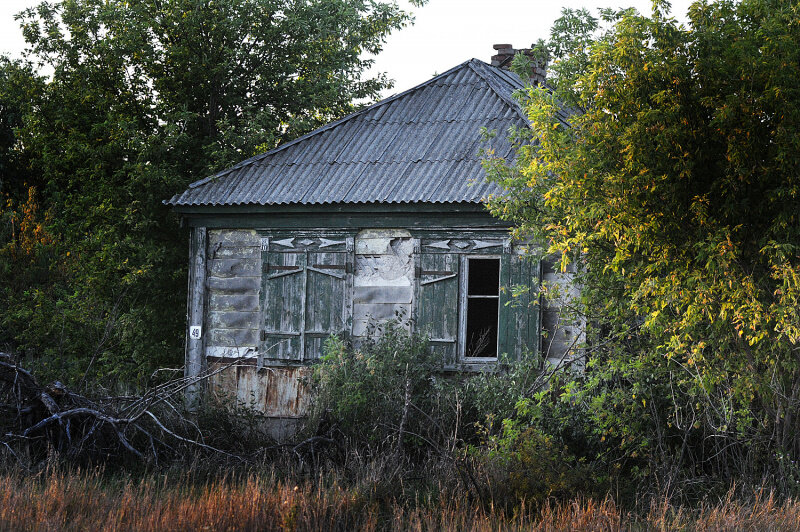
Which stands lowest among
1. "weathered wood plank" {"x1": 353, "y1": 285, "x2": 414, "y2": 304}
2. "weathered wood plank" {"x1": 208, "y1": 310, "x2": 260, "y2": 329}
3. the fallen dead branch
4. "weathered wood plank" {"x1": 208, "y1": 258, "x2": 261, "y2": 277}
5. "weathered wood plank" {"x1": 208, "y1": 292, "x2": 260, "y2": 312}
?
the fallen dead branch

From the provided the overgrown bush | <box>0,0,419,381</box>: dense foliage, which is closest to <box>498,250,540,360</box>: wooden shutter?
the overgrown bush

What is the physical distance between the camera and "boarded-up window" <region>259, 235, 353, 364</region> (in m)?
12.0

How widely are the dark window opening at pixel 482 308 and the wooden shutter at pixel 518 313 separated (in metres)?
0.23

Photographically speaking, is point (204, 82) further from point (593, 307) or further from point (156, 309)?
point (593, 307)

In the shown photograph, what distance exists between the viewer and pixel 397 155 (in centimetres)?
1258

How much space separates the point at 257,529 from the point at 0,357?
4094 millimetres

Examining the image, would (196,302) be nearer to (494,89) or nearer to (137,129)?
(137,129)

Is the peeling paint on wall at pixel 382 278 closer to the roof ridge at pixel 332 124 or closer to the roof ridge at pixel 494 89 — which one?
the roof ridge at pixel 332 124

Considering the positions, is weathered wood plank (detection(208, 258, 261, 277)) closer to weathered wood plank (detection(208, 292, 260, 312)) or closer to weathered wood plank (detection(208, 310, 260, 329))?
weathered wood plank (detection(208, 292, 260, 312))

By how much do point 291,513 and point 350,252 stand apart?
5.76 meters

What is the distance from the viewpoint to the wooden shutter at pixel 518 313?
11.1 m

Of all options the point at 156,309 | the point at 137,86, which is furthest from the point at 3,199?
the point at 156,309

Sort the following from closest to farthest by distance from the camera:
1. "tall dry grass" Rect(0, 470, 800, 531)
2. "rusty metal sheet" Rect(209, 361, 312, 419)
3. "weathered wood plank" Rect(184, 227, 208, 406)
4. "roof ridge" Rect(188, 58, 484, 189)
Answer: "tall dry grass" Rect(0, 470, 800, 531) → "rusty metal sheet" Rect(209, 361, 312, 419) → "weathered wood plank" Rect(184, 227, 208, 406) → "roof ridge" Rect(188, 58, 484, 189)

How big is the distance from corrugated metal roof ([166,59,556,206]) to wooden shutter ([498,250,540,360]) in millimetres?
992
